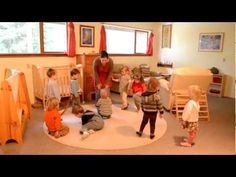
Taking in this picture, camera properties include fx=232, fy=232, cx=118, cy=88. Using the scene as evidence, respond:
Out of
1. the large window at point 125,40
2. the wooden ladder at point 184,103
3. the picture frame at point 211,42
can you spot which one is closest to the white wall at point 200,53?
the picture frame at point 211,42

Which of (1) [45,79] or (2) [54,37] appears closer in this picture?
(1) [45,79]

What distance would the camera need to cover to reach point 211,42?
21.7 feet

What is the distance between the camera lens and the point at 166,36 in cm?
787

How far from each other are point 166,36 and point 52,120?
5761mm

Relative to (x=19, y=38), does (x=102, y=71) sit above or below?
below

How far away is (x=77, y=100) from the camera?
14.2 ft

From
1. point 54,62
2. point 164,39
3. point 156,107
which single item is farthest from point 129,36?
point 156,107

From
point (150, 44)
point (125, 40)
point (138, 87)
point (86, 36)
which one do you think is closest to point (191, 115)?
point (138, 87)

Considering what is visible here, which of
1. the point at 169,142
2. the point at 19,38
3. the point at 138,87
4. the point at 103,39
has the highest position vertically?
the point at 103,39

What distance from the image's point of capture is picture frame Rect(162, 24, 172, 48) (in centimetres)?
774

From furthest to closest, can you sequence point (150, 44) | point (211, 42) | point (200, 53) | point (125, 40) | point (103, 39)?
1. point (150, 44)
2. point (125, 40)
3. point (200, 53)
4. point (211, 42)
5. point (103, 39)

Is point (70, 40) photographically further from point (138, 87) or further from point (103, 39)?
point (138, 87)

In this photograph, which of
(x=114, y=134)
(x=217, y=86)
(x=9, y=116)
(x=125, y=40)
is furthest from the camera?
(x=125, y=40)

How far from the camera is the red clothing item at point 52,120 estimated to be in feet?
10.4
